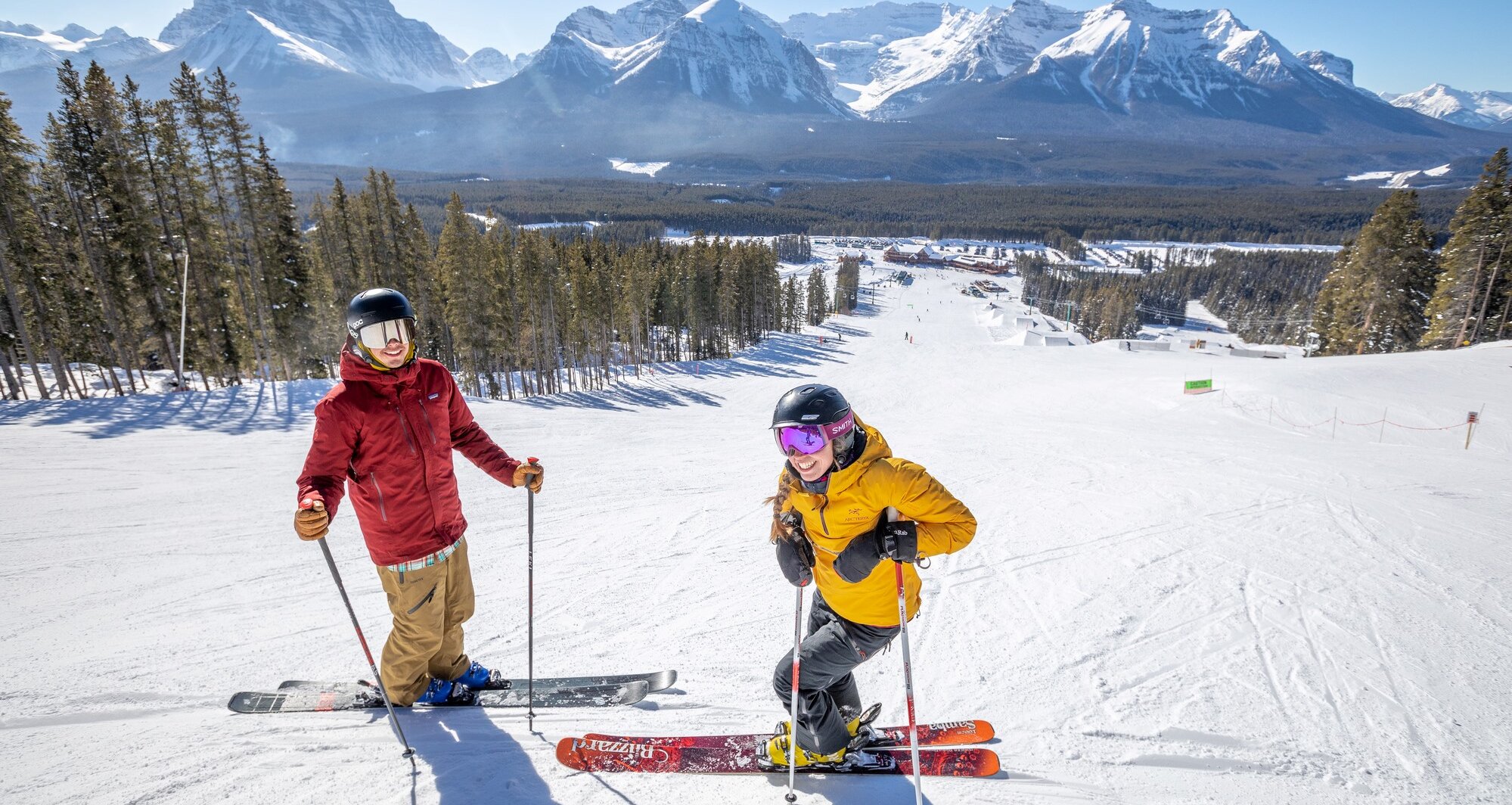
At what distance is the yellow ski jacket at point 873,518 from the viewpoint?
10.2 ft

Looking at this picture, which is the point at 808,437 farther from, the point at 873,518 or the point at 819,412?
the point at 873,518

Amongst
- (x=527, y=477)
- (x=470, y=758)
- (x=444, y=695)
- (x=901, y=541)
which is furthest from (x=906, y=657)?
(x=444, y=695)

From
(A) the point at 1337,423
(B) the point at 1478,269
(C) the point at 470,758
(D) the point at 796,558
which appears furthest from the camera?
(B) the point at 1478,269

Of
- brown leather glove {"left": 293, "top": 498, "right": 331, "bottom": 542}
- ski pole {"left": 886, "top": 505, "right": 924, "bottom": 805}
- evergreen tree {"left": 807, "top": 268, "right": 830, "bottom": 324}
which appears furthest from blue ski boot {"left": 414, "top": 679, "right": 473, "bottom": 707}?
evergreen tree {"left": 807, "top": 268, "right": 830, "bottom": 324}

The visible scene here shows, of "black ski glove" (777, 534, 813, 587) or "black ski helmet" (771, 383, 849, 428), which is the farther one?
"black ski glove" (777, 534, 813, 587)

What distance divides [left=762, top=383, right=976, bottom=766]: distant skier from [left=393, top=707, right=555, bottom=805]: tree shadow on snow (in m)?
1.59

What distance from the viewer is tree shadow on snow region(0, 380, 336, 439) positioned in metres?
13.1

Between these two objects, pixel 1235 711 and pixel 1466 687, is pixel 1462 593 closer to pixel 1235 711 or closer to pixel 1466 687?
pixel 1466 687

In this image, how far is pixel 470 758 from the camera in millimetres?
3857

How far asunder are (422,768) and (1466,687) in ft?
26.8

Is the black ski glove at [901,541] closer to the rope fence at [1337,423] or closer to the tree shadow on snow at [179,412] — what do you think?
the tree shadow on snow at [179,412]

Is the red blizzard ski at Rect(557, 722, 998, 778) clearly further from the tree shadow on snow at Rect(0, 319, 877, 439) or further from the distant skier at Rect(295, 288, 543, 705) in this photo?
the tree shadow on snow at Rect(0, 319, 877, 439)

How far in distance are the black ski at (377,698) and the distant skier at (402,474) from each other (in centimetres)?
25

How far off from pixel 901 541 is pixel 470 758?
324 cm
